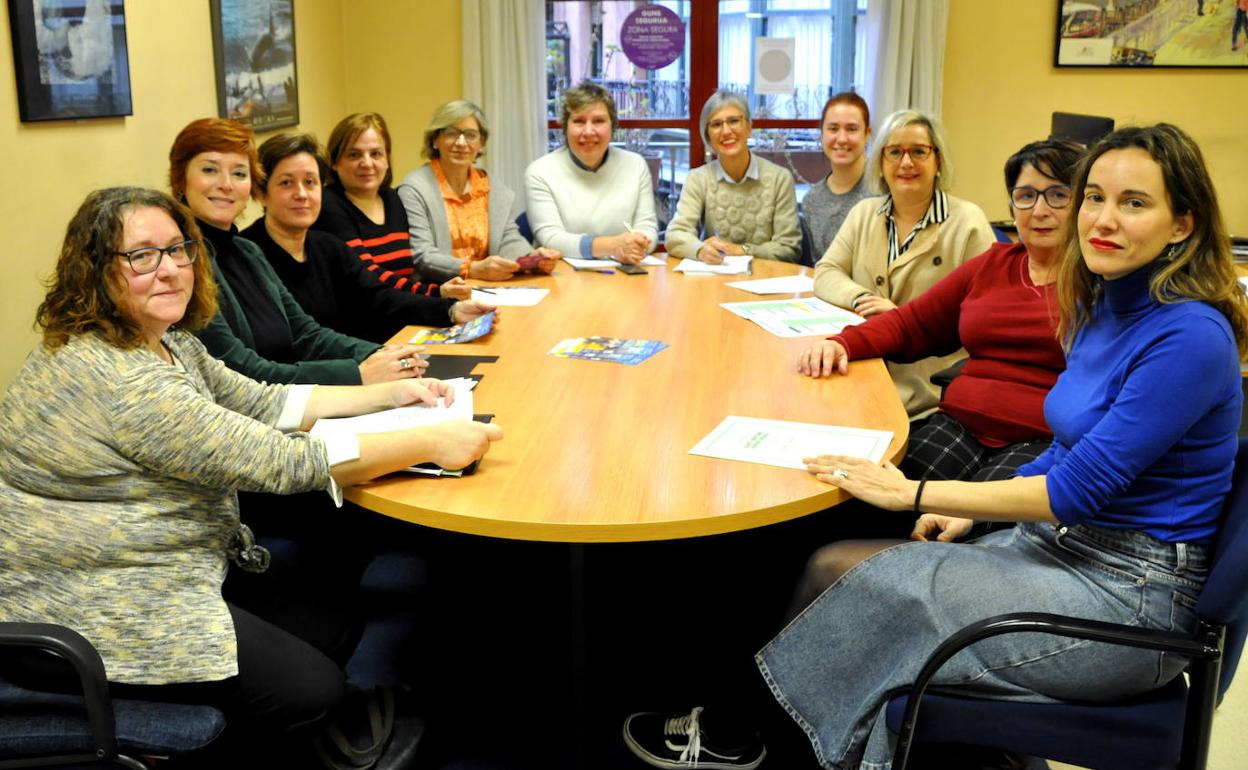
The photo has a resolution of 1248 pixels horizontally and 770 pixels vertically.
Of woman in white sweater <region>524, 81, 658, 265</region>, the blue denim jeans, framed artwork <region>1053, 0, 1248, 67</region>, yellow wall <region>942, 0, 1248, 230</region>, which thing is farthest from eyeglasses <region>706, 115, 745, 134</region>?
the blue denim jeans

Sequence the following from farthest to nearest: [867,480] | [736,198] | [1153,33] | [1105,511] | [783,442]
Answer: [1153,33]
[736,198]
[783,442]
[867,480]
[1105,511]

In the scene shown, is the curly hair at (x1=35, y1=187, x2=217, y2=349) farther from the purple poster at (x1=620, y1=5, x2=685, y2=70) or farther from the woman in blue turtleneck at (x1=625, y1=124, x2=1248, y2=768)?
the purple poster at (x1=620, y1=5, x2=685, y2=70)

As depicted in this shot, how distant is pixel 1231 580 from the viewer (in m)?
1.38

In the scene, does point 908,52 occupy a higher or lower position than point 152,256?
higher

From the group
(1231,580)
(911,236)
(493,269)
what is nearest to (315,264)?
(493,269)

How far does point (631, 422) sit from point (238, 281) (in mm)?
1081

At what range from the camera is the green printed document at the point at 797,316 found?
9.44ft

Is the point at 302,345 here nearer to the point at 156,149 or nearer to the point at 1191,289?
the point at 156,149

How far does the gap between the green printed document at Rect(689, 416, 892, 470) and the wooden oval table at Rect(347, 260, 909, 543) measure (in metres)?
0.03

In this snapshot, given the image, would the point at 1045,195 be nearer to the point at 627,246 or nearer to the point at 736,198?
the point at 627,246

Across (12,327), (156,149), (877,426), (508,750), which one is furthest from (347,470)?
(156,149)

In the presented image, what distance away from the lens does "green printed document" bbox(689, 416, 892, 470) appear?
1906 mm

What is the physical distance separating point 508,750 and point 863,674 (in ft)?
2.89

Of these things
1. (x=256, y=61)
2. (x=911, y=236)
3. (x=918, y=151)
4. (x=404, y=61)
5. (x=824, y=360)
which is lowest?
(x=824, y=360)
